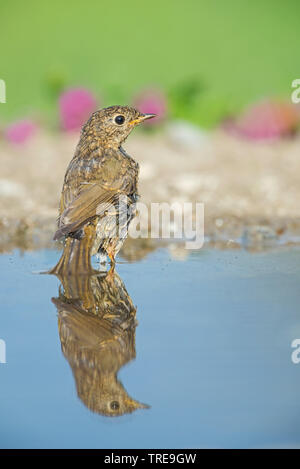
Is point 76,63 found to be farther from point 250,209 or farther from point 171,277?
point 171,277

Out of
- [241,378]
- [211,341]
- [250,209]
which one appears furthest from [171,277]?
[250,209]

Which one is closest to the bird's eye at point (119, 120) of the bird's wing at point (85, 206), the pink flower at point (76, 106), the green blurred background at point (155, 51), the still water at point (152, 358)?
the bird's wing at point (85, 206)

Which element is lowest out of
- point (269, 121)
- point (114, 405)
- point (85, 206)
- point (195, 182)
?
point (114, 405)

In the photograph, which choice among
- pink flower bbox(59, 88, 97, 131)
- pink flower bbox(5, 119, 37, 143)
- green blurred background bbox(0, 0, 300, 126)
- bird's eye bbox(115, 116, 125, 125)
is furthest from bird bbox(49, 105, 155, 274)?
green blurred background bbox(0, 0, 300, 126)

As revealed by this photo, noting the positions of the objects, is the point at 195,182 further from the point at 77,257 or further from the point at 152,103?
the point at 77,257

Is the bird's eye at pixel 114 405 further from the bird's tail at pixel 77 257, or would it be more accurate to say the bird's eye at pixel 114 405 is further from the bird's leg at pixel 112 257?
the bird's leg at pixel 112 257

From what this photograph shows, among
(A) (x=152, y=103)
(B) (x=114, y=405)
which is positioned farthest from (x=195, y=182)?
(B) (x=114, y=405)

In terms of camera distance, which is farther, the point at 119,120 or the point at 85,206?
the point at 119,120
